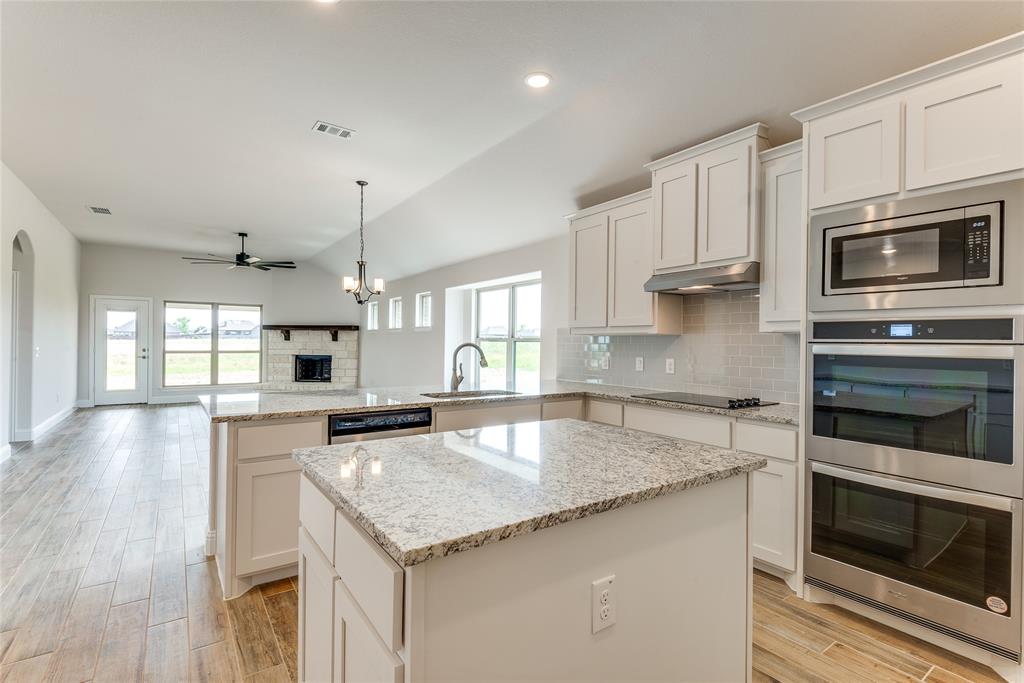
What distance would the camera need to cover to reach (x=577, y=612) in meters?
1.06

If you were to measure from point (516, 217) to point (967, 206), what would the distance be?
11.2 feet

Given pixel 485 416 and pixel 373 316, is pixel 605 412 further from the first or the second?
pixel 373 316

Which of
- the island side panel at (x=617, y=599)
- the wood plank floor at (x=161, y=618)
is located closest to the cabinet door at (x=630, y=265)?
the wood plank floor at (x=161, y=618)

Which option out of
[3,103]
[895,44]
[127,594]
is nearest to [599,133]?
[895,44]

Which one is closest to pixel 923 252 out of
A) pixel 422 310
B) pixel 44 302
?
pixel 422 310

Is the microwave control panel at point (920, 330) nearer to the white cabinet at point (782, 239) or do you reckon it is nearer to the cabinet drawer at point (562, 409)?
the white cabinet at point (782, 239)

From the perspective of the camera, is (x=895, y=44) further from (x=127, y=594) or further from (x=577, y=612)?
(x=127, y=594)

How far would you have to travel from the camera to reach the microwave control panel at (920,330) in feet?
5.82

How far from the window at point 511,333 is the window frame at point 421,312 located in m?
0.93

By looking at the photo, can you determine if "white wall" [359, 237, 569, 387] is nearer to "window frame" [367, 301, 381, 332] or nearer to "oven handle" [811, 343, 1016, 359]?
"window frame" [367, 301, 381, 332]

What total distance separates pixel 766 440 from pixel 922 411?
677mm

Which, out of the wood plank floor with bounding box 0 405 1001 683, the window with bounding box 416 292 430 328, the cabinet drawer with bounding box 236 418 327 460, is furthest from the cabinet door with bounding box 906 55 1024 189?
the window with bounding box 416 292 430 328

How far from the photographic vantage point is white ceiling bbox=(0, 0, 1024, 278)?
2209 mm

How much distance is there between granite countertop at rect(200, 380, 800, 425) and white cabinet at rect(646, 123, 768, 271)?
862 mm
